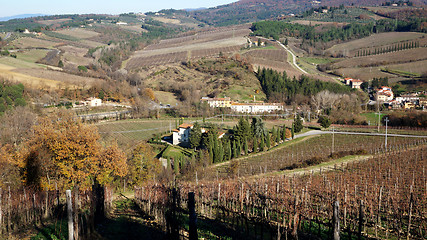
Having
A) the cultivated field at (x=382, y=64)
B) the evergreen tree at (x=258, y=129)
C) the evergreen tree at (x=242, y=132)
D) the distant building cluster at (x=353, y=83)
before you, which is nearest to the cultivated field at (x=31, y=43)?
the evergreen tree at (x=258, y=129)

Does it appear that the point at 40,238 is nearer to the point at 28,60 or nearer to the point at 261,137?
the point at 261,137

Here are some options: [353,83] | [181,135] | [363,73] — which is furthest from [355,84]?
[181,135]

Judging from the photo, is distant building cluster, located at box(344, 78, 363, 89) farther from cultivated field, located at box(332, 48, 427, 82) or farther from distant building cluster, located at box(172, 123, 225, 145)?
distant building cluster, located at box(172, 123, 225, 145)

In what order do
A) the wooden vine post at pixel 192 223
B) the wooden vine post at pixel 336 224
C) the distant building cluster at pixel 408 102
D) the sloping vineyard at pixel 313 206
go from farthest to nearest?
1. the distant building cluster at pixel 408 102
2. the sloping vineyard at pixel 313 206
3. the wooden vine post at pixel 192 223
4. the wooden vine post at pixel 336 224

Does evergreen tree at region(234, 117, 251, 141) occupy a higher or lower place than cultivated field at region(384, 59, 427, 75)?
lower

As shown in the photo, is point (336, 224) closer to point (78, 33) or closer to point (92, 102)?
point (92, 102)

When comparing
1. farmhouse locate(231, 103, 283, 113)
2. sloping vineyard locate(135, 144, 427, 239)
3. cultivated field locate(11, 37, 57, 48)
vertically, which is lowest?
farmhouse locate(231, 103, 283, 113)

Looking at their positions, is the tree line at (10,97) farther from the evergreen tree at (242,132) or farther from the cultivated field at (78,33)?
the cultivated field at (78,33)

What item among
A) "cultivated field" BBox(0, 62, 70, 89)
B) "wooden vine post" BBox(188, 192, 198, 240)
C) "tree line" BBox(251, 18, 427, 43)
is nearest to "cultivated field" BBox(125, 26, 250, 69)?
"tree line" BBox(251, 18, 427, 43)

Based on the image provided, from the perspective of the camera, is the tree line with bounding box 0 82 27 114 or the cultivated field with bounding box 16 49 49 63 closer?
the tree line with bounding box 0 82 27 114
